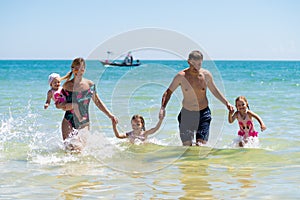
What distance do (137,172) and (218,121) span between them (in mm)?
5687

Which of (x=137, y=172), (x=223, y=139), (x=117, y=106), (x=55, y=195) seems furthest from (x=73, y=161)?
(x=117, y=106)

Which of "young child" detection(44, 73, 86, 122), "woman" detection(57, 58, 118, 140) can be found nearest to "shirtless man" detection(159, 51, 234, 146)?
"woman" detection(57, 58, 118, 140)

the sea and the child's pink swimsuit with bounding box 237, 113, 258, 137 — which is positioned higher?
the child's pink swimsuit with bounding box 237, 113, 258, 137

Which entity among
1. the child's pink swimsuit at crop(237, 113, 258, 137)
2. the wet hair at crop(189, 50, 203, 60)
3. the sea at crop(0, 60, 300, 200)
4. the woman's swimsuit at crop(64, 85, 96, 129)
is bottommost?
the sea at crop(0, 60, 300, 200)

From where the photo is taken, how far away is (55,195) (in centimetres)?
458

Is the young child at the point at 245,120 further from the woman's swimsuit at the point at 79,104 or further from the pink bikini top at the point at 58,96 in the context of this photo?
the pink bikini top at the point at 58,96

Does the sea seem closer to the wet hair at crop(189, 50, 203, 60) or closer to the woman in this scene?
the woman

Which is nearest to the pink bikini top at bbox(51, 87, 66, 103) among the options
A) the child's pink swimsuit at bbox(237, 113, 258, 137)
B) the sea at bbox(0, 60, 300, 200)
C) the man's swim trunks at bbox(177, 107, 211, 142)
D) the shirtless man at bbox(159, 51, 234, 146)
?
the sea at bbox(0, 60, 300, 200)

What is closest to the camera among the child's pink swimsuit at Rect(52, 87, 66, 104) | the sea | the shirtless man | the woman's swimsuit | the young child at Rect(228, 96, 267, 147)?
the sea

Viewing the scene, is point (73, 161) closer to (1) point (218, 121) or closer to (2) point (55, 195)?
(2) point (55, 195)

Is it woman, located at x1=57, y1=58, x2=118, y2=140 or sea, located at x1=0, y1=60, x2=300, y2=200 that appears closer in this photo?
sea, located at x1=0, y1=60, x2=300, y2=200

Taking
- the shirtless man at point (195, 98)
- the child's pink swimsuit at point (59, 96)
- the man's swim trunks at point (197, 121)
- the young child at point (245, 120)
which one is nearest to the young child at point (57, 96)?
the child's pink swimsuit at point (59, 96)

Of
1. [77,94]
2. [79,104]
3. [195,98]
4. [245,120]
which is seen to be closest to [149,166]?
[195,98]

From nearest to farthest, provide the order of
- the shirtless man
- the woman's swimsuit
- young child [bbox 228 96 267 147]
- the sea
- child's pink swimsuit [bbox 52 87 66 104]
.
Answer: the sea < child's pink swimsuit [bbox 52 87 66 104] < the woman's swimsuit < the shirtless man < young child [bbox 228 96 267 147]
